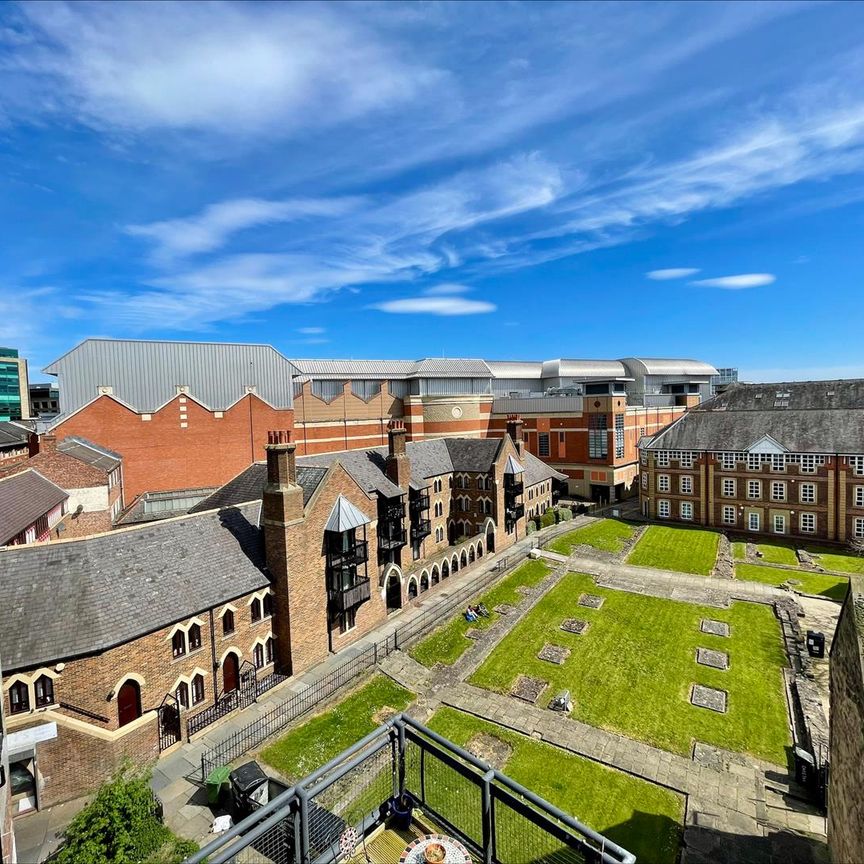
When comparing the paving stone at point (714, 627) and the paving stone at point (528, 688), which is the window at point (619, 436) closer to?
the paving stone at point (714, 627)

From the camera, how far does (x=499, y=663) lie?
2589cm

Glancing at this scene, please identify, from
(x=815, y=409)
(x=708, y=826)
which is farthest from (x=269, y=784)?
(x=815, y=409)

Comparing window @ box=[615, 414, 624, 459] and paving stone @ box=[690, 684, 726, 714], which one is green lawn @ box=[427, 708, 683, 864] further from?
window @ box=[615, 414, 624, 459]

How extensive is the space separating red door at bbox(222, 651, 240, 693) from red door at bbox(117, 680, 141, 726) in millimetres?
3744

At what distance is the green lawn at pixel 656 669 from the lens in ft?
67.7

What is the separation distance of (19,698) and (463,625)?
20794mm

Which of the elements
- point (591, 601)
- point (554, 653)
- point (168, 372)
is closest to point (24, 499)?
point (168, 372)

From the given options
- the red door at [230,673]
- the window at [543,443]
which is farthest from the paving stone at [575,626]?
the window at [543,443]

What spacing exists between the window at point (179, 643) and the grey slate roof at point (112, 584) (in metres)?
0.87

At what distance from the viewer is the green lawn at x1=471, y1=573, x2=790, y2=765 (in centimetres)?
2062

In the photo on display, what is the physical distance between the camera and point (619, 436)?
59.1 metres

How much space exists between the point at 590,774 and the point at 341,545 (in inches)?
597

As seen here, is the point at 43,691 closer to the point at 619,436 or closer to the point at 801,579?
the point at 801,579

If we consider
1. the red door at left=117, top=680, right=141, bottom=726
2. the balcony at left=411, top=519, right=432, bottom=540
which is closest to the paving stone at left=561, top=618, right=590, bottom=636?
the balcony at left=411, top=519, right=432, bottom=540
